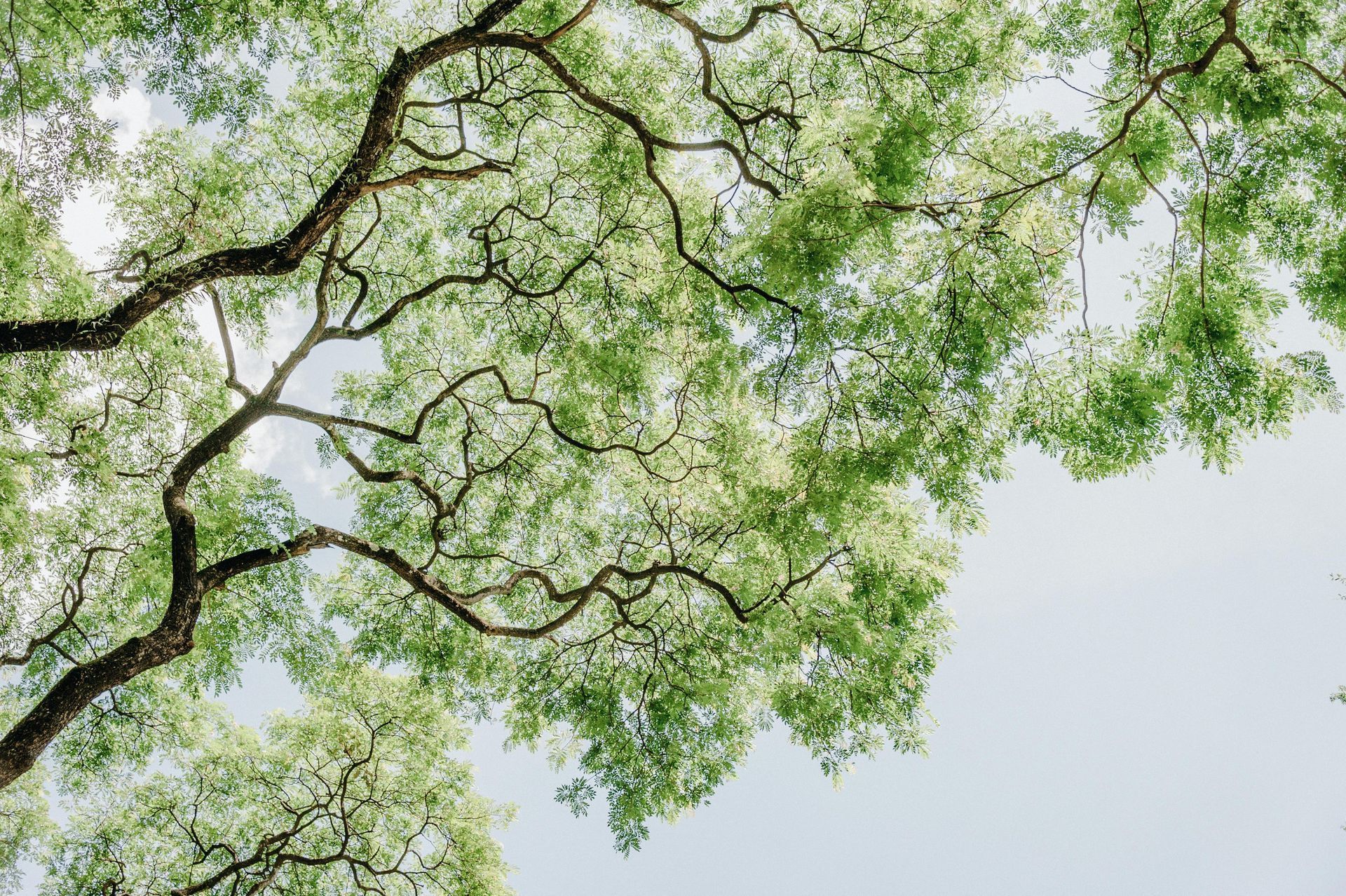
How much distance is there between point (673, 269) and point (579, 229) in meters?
1.49

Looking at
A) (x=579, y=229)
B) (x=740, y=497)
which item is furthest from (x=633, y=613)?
(x=579, y=229)

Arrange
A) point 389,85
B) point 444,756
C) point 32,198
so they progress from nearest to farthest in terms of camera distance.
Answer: point 32,198, point 389,85, point 444,756

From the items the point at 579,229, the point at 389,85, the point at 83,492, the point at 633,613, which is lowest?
the point at 633,613

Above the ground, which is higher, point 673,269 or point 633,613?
point 673,269

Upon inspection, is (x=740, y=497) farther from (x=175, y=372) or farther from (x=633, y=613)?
(x=175, y=372)

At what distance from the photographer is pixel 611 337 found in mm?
8039

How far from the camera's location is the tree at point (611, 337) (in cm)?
489

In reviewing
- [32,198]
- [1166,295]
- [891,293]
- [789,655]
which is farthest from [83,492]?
[1166,295]

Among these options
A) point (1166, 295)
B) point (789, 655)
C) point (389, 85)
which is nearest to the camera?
point (1166, 295)

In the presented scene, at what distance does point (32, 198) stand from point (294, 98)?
128 inches

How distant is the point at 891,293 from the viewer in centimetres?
595

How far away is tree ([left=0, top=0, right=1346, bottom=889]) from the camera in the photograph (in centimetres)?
489

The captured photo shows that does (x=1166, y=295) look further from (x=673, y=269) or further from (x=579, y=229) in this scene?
(x=579, y=229)

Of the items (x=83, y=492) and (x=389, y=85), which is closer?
(x=389, y=85)
